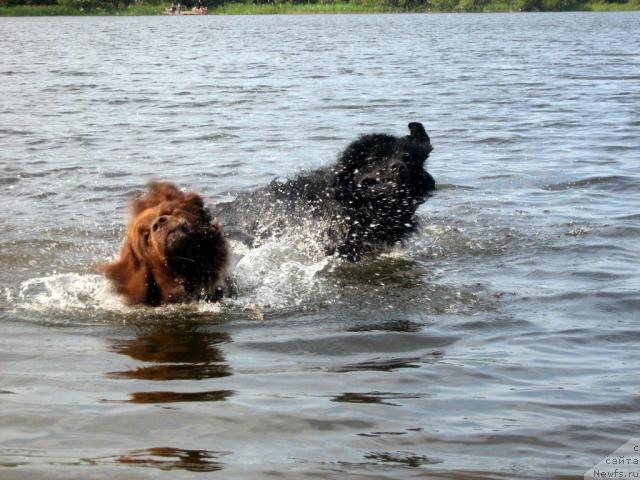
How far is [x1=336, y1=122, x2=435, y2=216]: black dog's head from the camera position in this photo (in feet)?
27.0

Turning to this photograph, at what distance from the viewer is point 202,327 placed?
21.4 feet

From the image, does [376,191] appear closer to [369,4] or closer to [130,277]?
[130,277]

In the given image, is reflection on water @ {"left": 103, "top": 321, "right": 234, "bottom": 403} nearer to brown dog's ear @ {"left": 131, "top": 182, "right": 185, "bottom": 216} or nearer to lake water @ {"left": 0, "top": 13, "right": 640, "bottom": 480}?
lake water @ {"left": 0, "top": 13, "right": 640, "bottom": 480}

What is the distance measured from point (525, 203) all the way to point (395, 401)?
620cm

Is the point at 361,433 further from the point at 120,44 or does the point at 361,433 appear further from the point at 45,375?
the point at 120,44

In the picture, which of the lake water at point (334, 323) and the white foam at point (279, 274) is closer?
the lake water at point (334, 323)

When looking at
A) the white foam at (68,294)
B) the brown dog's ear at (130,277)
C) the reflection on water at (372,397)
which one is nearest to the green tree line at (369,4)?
the white foam at (68,294)

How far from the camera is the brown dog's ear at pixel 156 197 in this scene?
22.4ft

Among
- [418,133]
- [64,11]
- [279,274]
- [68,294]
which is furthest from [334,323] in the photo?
[64,11]

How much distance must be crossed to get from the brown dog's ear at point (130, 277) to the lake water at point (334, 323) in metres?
0.11

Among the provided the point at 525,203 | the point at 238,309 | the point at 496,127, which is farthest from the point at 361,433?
the point at 496,127

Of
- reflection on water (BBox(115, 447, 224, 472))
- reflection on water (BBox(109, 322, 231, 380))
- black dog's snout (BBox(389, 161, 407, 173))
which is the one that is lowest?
reflection on water (BBox(109, 322, 231, 380))

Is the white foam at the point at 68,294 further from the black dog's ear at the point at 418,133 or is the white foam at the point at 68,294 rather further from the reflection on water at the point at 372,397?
the black dog's ear at the point at 418,133

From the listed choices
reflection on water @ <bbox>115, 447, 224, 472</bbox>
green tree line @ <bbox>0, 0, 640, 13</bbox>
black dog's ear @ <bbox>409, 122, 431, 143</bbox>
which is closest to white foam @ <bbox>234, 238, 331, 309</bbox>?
black dog's ear @ <bbox>409, 122, 431, 143</bbox>
